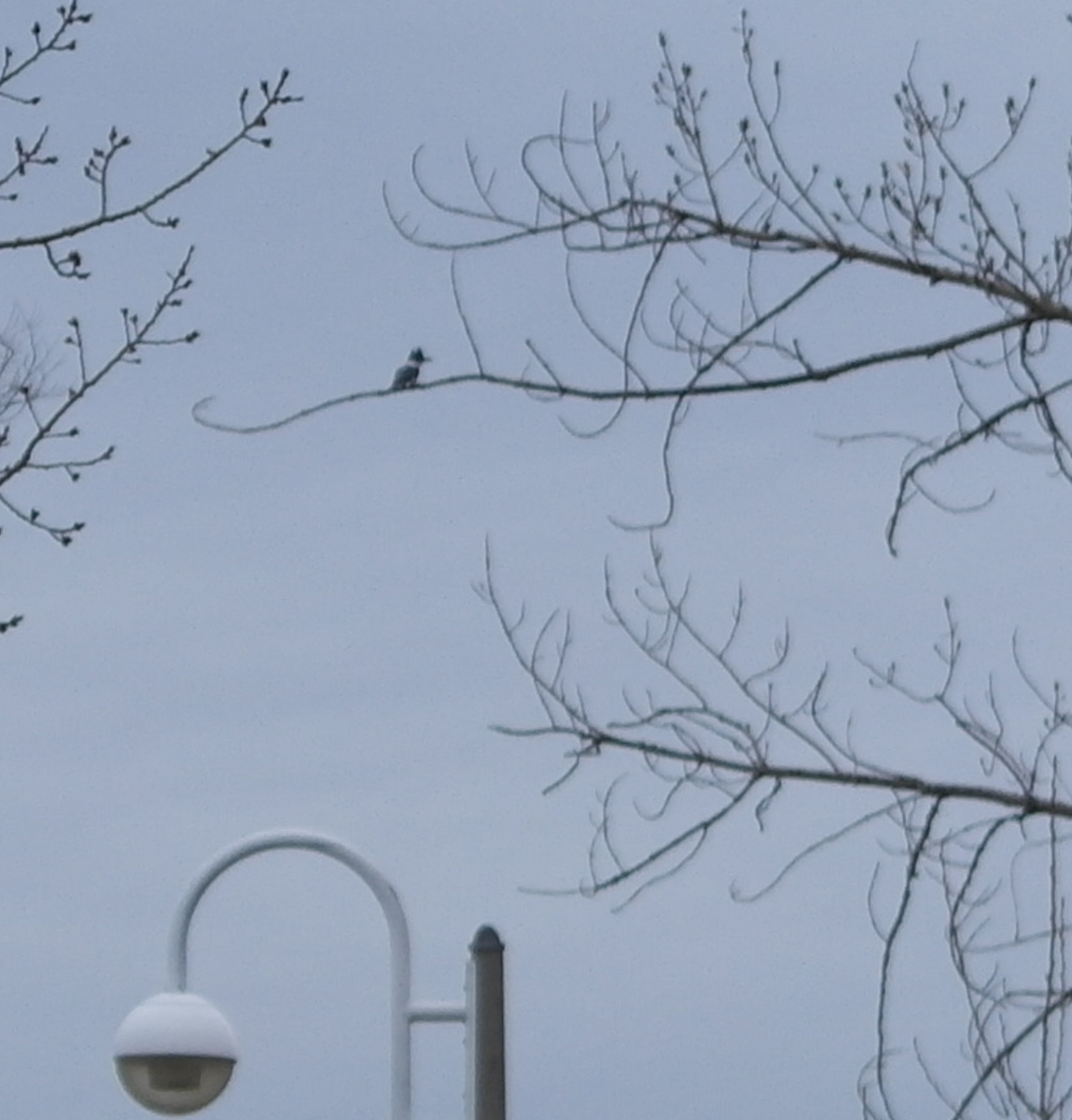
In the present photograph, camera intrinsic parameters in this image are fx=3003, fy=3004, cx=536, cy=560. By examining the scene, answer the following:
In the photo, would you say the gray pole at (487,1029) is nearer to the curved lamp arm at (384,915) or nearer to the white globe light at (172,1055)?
the curved lamp arm at (384,915)

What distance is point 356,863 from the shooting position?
29.2ft

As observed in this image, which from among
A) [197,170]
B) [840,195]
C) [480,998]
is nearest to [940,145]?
[840,195]

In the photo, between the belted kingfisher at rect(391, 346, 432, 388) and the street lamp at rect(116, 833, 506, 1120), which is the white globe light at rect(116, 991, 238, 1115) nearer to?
the street lamp at rect(116, 833, 506, 1120)

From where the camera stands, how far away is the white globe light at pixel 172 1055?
8.60m

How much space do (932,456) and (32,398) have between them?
2.87 m

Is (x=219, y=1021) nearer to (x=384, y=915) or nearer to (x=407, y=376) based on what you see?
(x=384, y=915)

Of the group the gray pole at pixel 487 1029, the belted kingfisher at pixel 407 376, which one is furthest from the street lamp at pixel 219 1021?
the belted kingfisher at pixel 407 376

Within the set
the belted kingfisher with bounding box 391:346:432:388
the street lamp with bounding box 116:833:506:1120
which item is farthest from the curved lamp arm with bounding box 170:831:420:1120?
the belted kingfisher with bounding box 391:346:432:388

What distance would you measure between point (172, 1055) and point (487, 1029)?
983 mm

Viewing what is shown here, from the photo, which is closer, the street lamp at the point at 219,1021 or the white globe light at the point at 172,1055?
the street lamp at the point at 219,1021

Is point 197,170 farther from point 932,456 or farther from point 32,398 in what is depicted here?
point 932,456

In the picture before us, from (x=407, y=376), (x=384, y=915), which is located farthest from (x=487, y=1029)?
(x=407, y=376)

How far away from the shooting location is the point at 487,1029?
8242 millimetres

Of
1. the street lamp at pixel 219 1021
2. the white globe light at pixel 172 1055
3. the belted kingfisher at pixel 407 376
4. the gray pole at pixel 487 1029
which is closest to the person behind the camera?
the belted kingfisher at pixel 407 376
